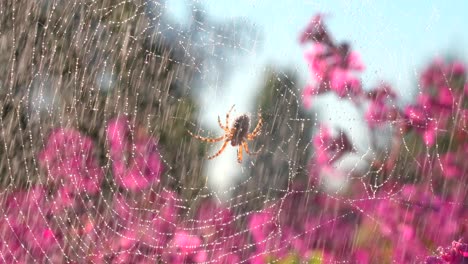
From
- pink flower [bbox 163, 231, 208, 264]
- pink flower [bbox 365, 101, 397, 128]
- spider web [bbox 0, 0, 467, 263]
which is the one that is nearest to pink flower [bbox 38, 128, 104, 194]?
spider web [bbox 0, 0, 467, 263]

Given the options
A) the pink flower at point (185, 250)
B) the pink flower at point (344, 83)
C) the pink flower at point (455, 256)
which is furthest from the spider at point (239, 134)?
the pink flower at point (455, 256)

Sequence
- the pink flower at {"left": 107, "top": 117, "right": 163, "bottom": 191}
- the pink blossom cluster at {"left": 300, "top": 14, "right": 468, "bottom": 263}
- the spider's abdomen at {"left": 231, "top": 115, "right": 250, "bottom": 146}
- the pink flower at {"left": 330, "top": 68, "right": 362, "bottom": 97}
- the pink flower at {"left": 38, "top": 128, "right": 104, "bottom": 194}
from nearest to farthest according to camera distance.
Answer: the pink blossom cluster at {"left": 300, "top": 14, "right": 468, "bottom": 263} < the pink flower at {"left": 330, "top": 68, "right": 362, "bottom": 97} < the pink flower at {"left": 38, "top": 128, "right": 104, "bottom": 194} < the pink flower at {"left": 107, "top": 117, "right": 163, "bottom": 191} < the spider's abdomen at {"left": 231, "top": 115, "right": 250, "bottom": 146}

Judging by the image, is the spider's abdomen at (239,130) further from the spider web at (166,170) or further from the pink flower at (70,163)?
the pink flower at (70,163)

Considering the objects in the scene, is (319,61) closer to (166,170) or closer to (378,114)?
(378,114)

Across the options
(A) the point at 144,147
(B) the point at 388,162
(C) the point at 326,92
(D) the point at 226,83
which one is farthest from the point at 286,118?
(B) the point at 388,162

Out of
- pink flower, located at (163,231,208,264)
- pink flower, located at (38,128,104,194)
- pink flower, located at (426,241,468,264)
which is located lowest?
pink flower, located at (163,231,208,264)

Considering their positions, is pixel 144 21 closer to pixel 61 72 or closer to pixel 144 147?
pixel 61 72

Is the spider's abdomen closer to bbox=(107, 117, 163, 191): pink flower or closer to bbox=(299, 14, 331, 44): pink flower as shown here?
bbox=(107, 117, 163, 191): pink flower
